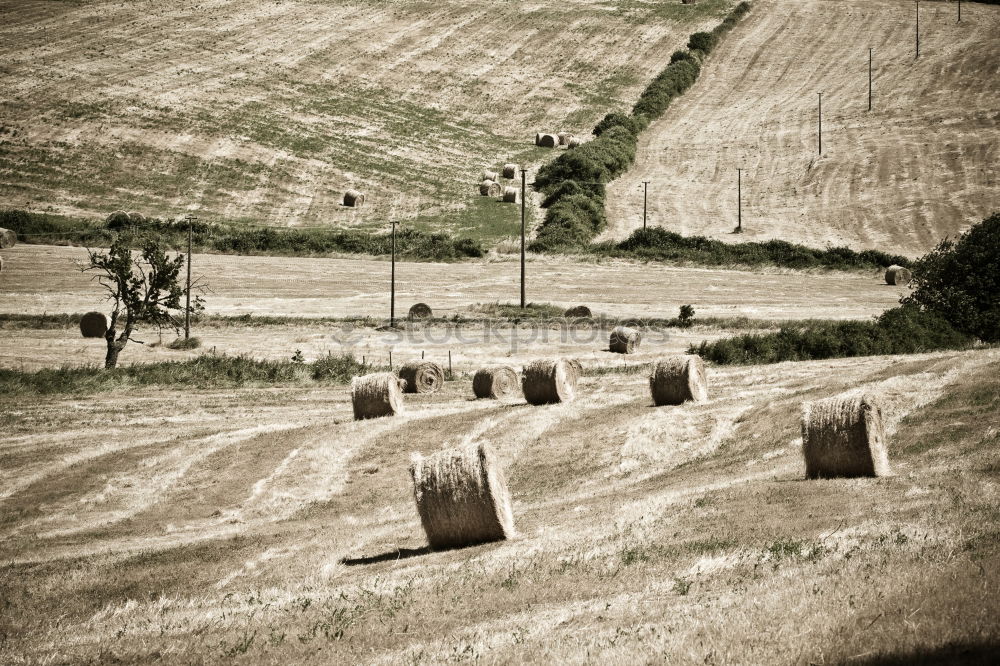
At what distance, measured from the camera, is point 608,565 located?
41.0ft

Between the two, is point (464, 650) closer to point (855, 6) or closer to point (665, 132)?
point (665, 132)

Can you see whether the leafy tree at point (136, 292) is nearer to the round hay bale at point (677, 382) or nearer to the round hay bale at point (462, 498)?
the round hay bale at point (677, 382)

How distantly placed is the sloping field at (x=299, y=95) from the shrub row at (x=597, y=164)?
109 inches

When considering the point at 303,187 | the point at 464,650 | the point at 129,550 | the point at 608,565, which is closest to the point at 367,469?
the point at 129,550

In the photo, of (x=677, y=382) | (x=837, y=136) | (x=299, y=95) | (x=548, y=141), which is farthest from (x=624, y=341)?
(x=299, y=95)

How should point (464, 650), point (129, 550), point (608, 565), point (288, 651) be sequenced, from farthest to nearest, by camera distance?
1. point (129, 550)
2. point (608, 565)
3. point (288, 651)
4. point (464, 650)

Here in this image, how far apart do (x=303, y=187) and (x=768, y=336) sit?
156 ft

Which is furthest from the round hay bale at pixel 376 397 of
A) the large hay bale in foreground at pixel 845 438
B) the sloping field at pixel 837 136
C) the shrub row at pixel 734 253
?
the sloping field at pixel 837 136

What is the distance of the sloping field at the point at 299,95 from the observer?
76312mm

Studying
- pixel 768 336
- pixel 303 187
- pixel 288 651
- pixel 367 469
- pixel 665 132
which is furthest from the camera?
pixel 665 132

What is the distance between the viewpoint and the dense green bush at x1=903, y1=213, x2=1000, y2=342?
3419 centimetres

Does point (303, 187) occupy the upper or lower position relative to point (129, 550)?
upper

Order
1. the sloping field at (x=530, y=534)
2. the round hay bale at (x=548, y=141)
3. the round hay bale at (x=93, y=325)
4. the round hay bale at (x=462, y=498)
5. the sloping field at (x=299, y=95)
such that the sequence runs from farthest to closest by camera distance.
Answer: the round hay bale at (x=548, y=141), the sloping field at (x=299, y=95), the round hay bale at (x=93, y=325), the round hay bale at (x=462, y=498), the sloping field at (x=530, y=534)

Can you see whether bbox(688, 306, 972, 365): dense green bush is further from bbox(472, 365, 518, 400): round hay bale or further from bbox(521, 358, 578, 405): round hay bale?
bbox(521, 358, 578, 405): round hay bale
